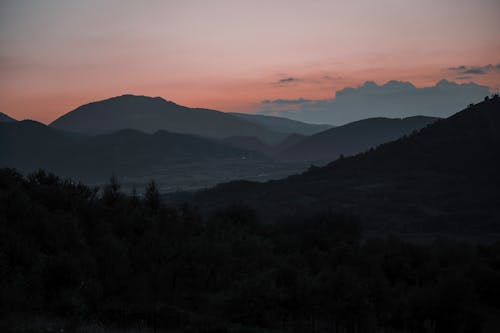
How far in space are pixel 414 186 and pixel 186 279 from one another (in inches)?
2401

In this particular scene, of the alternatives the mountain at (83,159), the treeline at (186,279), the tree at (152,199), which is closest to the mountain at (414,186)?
the tree at (152,199)

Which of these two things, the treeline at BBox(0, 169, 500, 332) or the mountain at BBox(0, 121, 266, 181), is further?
the mountain at BBox(0, 121, 266, 181)

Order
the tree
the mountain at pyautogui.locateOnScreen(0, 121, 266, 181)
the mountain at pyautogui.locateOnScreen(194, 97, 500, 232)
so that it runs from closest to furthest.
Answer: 1. the tree
2. the mountain at pyautogui.locateOnScreen(194, 97, 500, 232)
3. the mountain at pyautogui.locateOnScreen(0, 121, 266, 181)

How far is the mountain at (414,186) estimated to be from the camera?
6106 cm

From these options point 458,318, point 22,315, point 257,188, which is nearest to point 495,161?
Result: point 257,188

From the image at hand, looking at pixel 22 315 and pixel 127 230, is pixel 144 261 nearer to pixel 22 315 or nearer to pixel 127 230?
pixel 127 230

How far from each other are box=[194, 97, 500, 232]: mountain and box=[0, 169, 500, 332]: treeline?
28.9 m

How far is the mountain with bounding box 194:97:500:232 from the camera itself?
61.1 metres

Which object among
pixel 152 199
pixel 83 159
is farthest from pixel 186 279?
pixel 83 159

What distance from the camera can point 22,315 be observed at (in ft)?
37.1

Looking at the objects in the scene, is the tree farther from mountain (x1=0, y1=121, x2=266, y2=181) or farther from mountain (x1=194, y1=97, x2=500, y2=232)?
mountain (x1=0, y1=121, x2=266, y2=181)

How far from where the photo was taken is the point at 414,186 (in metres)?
74.9

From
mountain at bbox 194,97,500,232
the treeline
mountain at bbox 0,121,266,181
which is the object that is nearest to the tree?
the treeline

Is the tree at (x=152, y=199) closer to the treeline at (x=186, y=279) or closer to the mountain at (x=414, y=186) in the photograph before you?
the treeline at (x=186, y=279)
